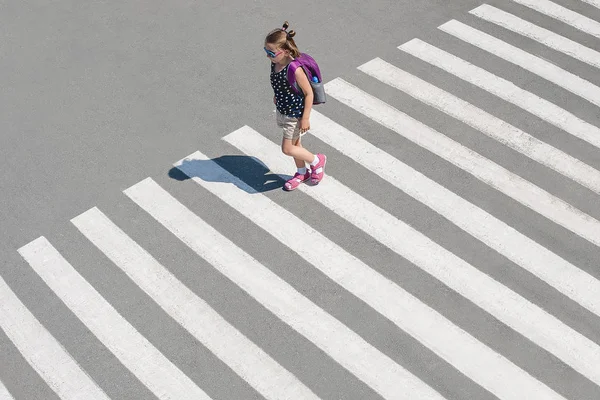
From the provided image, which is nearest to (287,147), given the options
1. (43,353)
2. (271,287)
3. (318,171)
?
(318,171)

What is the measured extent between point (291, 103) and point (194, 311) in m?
2.42

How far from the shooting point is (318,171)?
8.66 meters

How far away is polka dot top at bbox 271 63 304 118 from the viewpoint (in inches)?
302

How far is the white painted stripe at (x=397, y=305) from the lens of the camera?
670 cm

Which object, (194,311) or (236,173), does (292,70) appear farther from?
(194,311)

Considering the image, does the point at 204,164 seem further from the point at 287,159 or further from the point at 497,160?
the point at 497,160

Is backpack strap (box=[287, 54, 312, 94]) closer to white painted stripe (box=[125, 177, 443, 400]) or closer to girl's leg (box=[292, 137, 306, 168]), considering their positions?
girl's leg (box=[292, 137, 306, 168])

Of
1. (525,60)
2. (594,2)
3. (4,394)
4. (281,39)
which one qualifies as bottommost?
(4,394)

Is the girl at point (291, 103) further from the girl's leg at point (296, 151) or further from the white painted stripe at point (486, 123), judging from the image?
the white painted stripe at point (486, 123)

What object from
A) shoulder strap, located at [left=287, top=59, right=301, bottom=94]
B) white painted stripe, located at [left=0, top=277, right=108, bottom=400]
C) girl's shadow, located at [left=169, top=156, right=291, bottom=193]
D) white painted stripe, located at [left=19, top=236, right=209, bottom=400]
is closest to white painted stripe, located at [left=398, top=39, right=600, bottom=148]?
girl's shadow, located at [left=169, top=156, right=291, bottom=193]

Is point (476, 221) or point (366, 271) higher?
point (476, 221)

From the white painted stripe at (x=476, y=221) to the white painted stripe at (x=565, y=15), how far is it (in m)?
4.21

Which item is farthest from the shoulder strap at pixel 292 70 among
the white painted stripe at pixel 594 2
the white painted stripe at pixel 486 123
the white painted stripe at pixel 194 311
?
the white painted stripe at pixel 594 2

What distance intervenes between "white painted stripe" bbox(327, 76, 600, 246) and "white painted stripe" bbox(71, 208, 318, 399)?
9.47ft
